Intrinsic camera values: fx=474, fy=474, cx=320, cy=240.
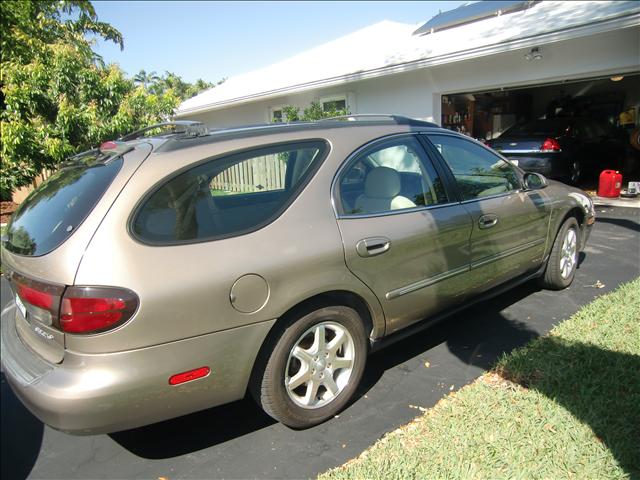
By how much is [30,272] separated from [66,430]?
0.78m

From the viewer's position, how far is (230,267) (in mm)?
2344

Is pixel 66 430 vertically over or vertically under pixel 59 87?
under

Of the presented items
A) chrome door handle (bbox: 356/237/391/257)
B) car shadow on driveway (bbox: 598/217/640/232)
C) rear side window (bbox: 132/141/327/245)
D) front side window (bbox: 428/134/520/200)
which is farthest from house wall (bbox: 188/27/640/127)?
rear side window (bbox: 132/141/327/245)

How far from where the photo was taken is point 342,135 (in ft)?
9.95

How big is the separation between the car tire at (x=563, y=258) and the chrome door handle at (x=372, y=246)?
2.32 m

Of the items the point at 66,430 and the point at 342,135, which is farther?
the point at 342,135

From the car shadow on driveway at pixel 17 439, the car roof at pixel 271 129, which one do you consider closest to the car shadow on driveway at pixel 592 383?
the car roof at pixel 271 129

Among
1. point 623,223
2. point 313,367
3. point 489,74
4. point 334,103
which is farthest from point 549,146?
point 313,367

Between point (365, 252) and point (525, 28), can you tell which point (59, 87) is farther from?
point (525, 28)

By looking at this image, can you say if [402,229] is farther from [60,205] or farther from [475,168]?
[60,205]

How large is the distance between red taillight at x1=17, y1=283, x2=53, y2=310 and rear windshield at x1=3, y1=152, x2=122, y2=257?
0.18 m

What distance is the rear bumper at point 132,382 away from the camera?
84.3 inches

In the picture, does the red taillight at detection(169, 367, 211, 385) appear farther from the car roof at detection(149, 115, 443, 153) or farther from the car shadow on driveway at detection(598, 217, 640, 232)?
the car shadow on driveway at detection(598, 217, 640, 232)

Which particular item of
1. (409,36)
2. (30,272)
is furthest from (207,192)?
(409,36)
